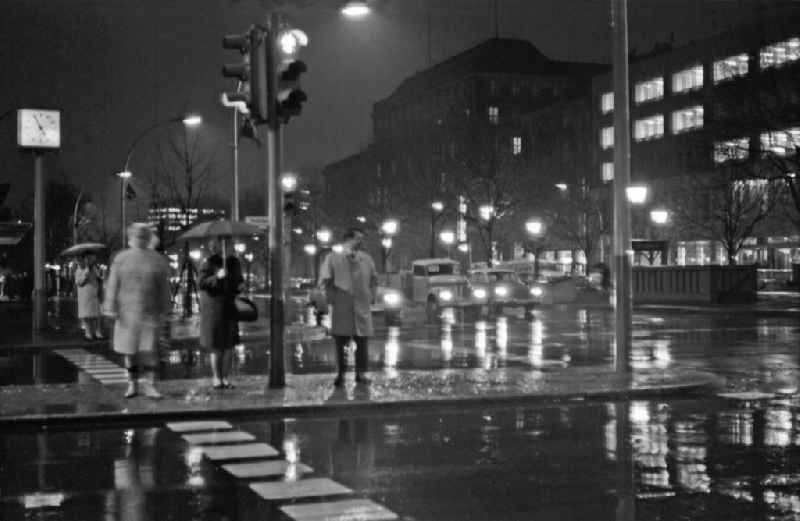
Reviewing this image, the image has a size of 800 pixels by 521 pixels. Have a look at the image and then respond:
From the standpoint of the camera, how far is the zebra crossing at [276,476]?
699 cm

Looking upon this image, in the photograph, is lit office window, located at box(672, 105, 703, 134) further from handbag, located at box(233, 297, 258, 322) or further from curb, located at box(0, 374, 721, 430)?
handbag, located at box(233, 297, 258, 322)

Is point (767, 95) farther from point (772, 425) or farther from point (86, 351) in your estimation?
point (772, 425)

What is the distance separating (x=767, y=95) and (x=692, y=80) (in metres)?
34.6

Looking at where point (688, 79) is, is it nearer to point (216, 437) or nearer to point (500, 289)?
point (500, 289)

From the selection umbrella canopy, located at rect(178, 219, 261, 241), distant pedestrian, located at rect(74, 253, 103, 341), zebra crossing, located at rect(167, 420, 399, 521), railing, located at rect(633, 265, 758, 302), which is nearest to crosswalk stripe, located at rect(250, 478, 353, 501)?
zebra crossing, located at rect(167, 420, 399, 521)

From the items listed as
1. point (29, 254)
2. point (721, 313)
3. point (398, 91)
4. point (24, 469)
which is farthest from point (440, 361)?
point (398, 91)

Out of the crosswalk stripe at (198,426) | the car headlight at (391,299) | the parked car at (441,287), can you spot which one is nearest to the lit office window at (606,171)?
the parked car at (441,287)

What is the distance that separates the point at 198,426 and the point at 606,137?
81974mm

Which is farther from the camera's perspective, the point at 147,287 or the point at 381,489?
the point at 147,287

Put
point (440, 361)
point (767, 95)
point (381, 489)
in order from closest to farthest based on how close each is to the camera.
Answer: point (381, 489), point (440, 361), point (767, 95)

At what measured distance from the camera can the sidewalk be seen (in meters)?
11.8

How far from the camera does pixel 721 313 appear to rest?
3788cm

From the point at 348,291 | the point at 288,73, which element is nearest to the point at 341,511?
the point at 348,291

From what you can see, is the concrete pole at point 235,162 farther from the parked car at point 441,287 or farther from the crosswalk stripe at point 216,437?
the crosswalk stripe at point 216,437
